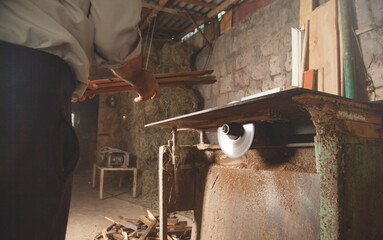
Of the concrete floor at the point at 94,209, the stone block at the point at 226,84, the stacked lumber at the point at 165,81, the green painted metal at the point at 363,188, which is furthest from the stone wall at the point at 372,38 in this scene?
the concrete floor at the point at 94,209

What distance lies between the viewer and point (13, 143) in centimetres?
60

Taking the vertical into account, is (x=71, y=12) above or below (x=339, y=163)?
above

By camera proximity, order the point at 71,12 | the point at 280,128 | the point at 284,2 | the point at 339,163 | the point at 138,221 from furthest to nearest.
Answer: the point at 284,2 < the point at 138,221 < the point at 280,128 < the point at 339,163 < the point at 71,12

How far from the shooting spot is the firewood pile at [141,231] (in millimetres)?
3170

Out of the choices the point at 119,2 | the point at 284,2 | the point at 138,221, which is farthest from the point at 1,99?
the point at 284,2

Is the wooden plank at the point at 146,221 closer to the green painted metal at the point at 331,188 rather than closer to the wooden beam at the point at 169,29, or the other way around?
the green painted metal at the point at 331,188

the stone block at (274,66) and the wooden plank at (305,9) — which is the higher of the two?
the wooden plank at (305,9)

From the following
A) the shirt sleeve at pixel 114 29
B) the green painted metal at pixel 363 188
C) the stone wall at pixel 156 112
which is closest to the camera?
the shirt sleeve at pixel 114 29

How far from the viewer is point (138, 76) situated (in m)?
1.23

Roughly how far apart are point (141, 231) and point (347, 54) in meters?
3.31

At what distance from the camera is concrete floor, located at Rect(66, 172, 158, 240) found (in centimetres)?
360

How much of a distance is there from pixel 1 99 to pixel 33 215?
30 centimetres

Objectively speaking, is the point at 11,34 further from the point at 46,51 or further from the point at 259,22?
the point at 259,22

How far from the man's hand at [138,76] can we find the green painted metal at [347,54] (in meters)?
2.24
